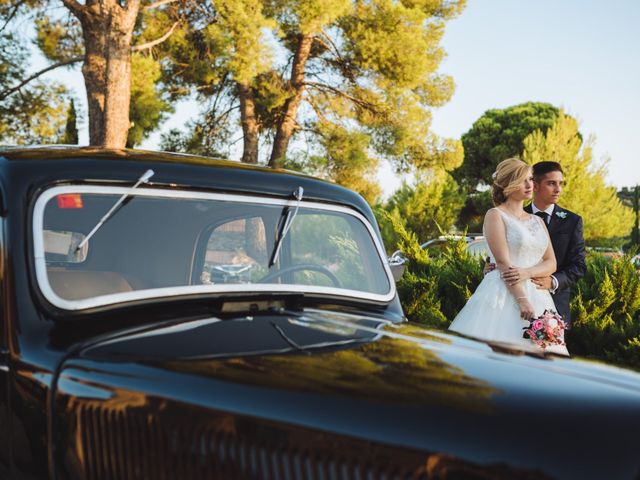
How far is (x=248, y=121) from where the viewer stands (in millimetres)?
21078

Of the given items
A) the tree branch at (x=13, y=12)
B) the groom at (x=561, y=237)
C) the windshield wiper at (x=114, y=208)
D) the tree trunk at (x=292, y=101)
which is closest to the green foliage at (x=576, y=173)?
the tree trunk at (x=292, y=101)

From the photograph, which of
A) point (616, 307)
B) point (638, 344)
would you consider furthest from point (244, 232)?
point (616, 307)

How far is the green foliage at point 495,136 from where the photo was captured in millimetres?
43562

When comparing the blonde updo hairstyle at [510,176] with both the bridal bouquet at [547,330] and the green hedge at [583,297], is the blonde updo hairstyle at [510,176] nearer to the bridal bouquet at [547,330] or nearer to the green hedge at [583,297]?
the bridal bouquet at [547,330]

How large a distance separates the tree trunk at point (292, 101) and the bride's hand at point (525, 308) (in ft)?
55.1

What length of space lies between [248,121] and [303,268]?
1855 cm

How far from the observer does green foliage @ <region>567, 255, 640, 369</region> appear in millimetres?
6121

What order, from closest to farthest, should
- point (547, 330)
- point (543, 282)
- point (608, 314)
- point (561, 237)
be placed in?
point (547, 330) → point (543, 282) → point (561, 237) → point (608, 314)

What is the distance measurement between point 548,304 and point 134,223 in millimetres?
3431

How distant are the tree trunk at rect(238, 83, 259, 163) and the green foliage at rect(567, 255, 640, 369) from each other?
602 inches

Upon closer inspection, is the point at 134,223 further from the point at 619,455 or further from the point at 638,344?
the point at 638,344

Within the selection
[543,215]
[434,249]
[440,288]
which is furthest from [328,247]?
[434,249]

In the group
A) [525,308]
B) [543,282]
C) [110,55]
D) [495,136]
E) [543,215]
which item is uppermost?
[495,136]

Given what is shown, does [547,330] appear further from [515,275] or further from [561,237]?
[561,237]
